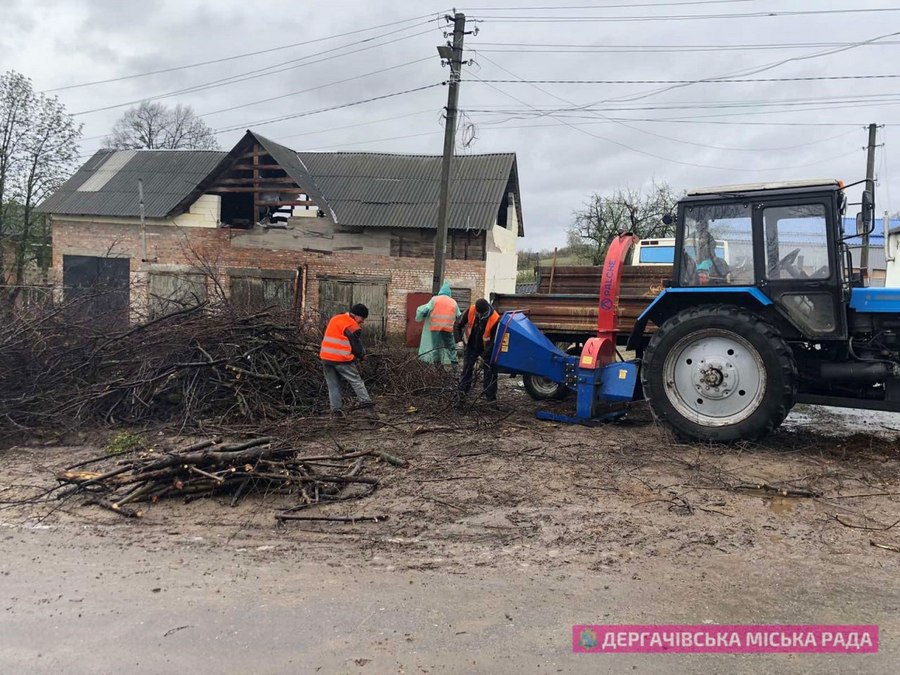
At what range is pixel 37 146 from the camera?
21.7 metres

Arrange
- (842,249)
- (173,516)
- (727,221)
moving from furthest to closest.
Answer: (727,221) < (842,249) < (173,516)

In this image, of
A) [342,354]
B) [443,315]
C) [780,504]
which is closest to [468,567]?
[780,504]

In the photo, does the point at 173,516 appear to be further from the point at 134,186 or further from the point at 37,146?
the point at 37,146

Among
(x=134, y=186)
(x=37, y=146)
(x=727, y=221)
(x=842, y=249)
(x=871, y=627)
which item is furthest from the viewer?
(x=37, y=146)

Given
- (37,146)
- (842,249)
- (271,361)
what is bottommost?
(271,361)

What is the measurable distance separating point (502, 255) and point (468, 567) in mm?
15385

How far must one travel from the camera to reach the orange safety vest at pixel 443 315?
9.83 m

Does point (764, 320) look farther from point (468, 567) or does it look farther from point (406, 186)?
point (406, 186)

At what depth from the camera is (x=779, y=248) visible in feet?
20.8

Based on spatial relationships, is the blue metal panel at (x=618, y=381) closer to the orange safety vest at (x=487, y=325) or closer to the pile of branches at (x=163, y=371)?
the orange safety vest at (x=487, y=325)

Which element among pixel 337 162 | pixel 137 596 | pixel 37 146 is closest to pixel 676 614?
pixel 137 596

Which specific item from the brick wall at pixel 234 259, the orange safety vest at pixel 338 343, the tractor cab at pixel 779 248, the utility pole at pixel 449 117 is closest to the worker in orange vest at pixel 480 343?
the orange safety vest at pixel 338 343

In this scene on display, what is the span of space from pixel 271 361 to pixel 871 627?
6664 millimetres

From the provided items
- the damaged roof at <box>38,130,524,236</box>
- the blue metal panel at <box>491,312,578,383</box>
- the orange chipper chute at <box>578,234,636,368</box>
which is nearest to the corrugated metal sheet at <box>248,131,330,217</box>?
the damaged roof at <box>38,130,524,236</box>
